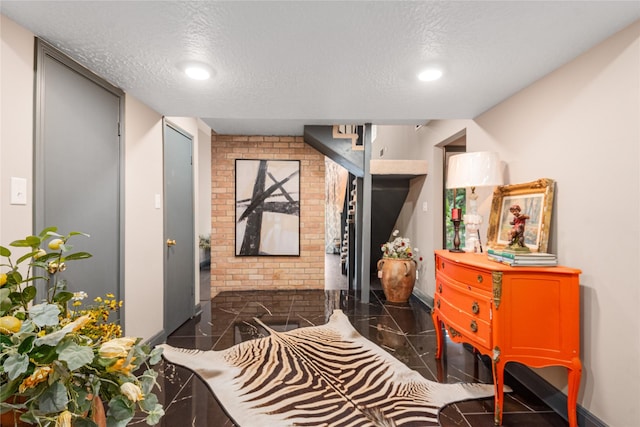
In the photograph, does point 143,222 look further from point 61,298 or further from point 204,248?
point 204,248

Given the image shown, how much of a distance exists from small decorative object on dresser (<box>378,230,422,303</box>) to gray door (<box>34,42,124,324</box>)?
9.36 feet

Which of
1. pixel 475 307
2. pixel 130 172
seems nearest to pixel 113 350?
pixel 475 307

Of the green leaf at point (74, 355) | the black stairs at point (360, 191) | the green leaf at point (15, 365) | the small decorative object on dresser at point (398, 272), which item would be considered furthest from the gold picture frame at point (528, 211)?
the green leaf at point (15, 365)

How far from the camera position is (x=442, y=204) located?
145 inches

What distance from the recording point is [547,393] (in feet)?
5.97

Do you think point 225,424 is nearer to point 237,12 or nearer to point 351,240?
point 237,12

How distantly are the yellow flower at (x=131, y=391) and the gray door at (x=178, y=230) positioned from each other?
2279mm

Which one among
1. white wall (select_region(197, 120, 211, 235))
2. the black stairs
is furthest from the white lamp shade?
white wall (select_region(197, 120, 211, 235))

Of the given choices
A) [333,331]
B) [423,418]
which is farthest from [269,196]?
[423,418]

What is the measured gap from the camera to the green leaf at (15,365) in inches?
22.5

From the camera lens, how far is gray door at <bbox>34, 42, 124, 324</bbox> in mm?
1525

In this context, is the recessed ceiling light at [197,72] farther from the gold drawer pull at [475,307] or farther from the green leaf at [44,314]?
the gold drawer pull at [475,307]

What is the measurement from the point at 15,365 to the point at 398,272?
11.7 feet

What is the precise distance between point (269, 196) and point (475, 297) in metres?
3.20
